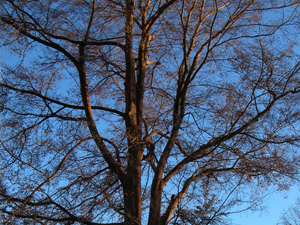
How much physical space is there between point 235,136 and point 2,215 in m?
4.50

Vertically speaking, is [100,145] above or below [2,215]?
above

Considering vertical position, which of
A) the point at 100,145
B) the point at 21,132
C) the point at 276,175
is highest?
the point at 21,132

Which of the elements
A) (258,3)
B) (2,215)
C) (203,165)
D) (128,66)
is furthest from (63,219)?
(258,3)

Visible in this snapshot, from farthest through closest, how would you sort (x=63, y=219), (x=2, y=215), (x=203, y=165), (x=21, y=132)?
(x=21, y=132) → (x=203, y=165) → (x=63, y=219) → (x=2, y=215)

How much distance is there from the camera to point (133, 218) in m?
5.33

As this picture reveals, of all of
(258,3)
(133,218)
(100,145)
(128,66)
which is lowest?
(133,218)

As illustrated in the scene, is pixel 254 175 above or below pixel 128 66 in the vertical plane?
below

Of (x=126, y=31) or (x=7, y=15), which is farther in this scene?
(x=126, y=31)

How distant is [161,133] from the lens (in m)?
6.91

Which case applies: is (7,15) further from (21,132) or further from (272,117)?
(272,117)

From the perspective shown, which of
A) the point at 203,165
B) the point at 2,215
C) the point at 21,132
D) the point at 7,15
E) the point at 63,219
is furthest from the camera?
the point at 21,132

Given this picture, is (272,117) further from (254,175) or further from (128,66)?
(128,66)

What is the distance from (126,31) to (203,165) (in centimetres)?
312

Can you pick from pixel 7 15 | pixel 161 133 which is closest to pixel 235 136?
pixel 161 133
